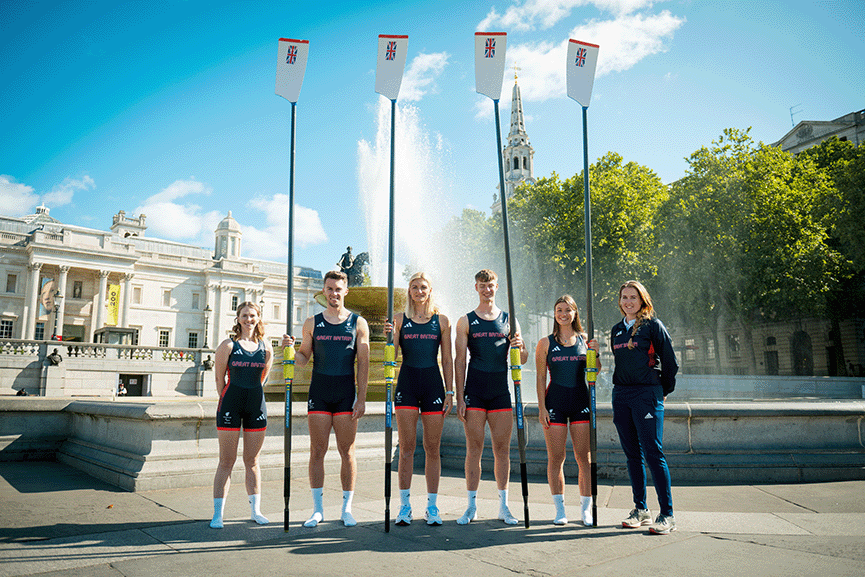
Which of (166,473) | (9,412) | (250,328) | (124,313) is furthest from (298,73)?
(124,313)

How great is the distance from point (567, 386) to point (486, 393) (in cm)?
77

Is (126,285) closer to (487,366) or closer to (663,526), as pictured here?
(487,366)

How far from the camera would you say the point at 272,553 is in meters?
4.08

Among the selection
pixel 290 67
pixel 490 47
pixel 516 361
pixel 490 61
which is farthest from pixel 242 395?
pixel 490 47

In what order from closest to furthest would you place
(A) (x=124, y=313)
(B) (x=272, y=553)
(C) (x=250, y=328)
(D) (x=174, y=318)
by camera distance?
(B) (x=272, y=553), (C) (x=250, y=328), (A) (x=124, y=313), (D) (x=174, y=318)

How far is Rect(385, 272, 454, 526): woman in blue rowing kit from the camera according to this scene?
5125 millimetres

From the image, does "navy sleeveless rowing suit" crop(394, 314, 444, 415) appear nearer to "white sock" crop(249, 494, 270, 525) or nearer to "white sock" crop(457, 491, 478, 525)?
"white sock" crop(457, 491, 478, 525)

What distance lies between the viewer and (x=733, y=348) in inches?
1927

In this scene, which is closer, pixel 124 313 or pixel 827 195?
pixel 827 195

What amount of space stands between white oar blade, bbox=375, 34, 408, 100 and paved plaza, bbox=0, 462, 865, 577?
463 centimetres

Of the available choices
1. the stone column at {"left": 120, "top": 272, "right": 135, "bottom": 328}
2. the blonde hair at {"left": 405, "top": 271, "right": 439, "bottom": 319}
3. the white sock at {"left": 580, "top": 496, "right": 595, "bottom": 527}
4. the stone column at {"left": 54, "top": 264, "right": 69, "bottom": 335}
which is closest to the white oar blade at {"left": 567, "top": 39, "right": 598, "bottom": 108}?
the blonde hair at {"left": 405, "top": 271, "right": 439, "bottom": 319}

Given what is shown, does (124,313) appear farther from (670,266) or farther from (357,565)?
(357,565)

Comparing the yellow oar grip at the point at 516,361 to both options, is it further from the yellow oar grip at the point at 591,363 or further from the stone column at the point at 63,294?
the stone column at the point at 63,294

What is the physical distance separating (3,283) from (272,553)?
66.5 metres
